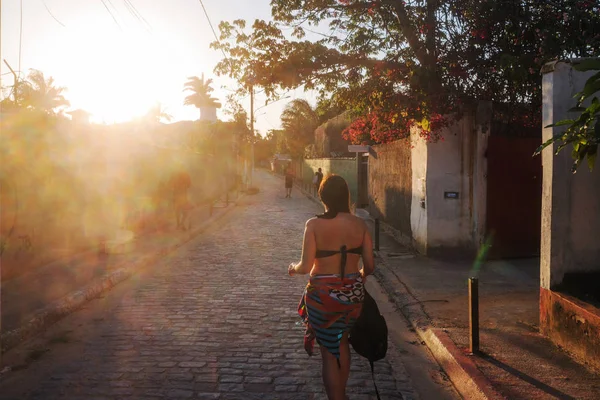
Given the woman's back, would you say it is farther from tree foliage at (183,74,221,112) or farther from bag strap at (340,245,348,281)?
tree foliage at (183,74,221,112)

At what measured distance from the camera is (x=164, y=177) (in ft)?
64.3

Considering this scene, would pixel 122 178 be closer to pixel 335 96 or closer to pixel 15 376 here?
pixel 335 96

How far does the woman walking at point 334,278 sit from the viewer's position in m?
3.63

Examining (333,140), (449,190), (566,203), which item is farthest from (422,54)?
(333,140)

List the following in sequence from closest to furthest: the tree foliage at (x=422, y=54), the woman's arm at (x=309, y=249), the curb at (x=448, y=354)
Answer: the woman's arm at (x=309, y=249)
the curb at (x=448, y=354)
the tree foliage at (x=422, y=54)

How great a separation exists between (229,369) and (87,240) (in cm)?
848

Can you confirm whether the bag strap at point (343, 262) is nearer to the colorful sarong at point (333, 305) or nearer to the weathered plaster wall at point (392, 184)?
the colorful sarong at point (333, 305)

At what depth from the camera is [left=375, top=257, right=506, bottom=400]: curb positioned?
4324mm

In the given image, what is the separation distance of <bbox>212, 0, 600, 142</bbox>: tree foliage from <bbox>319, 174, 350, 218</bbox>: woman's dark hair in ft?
21.0

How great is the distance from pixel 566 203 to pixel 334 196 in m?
3.10

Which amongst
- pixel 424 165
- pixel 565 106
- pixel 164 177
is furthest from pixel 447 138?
pixel 164 177

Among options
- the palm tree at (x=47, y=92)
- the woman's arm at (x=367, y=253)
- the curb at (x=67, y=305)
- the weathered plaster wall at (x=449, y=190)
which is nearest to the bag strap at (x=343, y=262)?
the woman's arm at (x=367, y=253)

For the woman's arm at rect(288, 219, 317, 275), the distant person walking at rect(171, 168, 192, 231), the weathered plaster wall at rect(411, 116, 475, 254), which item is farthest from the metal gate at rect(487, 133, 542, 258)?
the distant person walking at rect(171, 168, 192, 231)

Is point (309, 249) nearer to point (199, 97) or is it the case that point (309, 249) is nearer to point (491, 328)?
point (491, 328)
